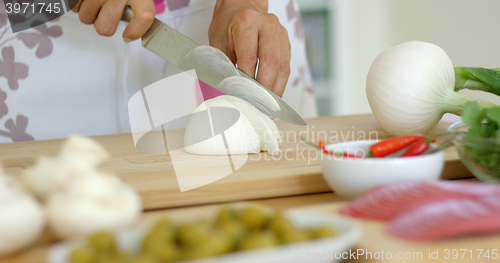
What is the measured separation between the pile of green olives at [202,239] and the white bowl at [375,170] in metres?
0.16

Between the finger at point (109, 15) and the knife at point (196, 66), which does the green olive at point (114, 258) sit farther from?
the finger at point (109, 15)

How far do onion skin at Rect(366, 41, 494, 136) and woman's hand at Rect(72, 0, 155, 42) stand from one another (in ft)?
1.89

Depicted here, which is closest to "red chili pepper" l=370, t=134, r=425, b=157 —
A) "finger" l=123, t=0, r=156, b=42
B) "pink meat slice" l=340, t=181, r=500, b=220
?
"pink meat slice" l=340, t=181, r=500, b=220

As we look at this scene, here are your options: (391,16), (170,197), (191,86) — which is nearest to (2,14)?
(191,86)

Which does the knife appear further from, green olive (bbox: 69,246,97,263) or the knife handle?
green olive (bbox: 69,246,97,263)

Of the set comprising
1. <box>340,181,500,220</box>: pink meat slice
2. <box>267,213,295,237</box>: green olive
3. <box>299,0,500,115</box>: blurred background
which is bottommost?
<box>299,0,500,115</box>: blurred background

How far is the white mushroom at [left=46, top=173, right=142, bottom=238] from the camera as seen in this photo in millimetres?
431

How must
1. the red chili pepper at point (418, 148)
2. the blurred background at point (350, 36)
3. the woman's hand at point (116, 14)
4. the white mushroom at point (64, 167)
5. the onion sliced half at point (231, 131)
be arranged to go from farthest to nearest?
1. the blurred background at point (350, 36)
2. the woman's hand at point (116, 14)
3. the onion sliced half at point (231, 131)
4. the red chili pepper at point (418, 148)
5. the white mushroom at point (64, 167)

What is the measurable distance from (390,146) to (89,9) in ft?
2.99

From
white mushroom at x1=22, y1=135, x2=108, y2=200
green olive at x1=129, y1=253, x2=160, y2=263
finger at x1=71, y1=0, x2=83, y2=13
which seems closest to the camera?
green olive at x1=129, y1=253, x2=160, y2=263

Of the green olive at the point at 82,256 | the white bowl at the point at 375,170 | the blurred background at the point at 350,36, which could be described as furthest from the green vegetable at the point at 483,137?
the blurred background at the point at 350,36

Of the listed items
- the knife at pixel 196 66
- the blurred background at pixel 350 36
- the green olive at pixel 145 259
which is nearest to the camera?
the green olive at pixel 145 259

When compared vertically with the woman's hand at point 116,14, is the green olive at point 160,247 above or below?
below

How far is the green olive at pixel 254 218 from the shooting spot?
42cm
